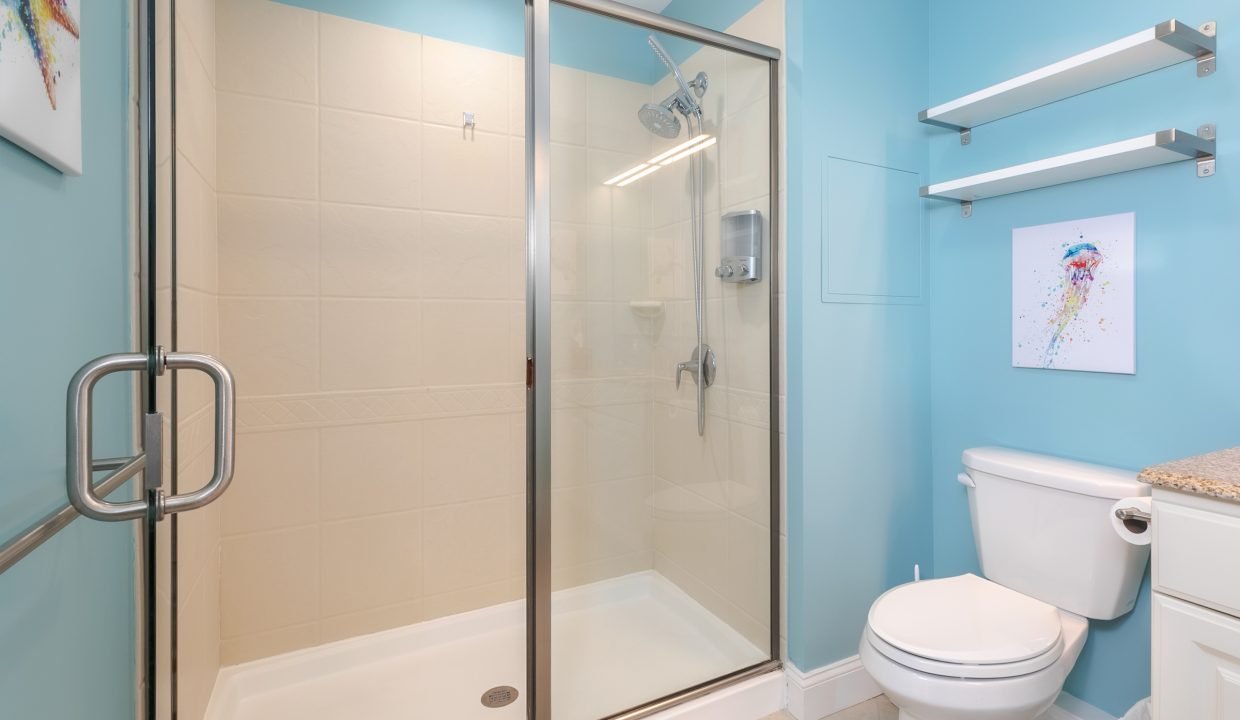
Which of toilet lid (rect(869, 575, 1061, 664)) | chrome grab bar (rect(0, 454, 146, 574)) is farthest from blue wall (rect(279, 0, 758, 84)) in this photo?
toilet lid (rect(869, 575, 1061, 664))

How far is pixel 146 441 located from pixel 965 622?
1713mm

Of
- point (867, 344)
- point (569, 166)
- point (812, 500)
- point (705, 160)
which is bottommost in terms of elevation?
point (812, 500)

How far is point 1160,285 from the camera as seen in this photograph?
1419 mm

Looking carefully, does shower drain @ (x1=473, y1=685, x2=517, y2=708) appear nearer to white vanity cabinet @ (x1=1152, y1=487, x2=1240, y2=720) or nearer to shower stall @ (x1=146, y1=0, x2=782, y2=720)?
shower stall @ (x1=146, y1=0, x2=782, y2=720)

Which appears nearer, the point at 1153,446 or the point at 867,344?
the point at 1153,446

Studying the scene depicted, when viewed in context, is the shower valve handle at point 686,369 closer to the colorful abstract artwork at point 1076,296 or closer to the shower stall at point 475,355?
the shower stall at point 475,355

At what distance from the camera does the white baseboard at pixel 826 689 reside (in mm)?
1722

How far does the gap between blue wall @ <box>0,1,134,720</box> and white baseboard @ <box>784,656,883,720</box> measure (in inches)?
66.1

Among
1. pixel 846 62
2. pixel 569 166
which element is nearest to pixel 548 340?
pixel 569 166

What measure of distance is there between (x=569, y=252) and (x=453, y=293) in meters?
0.82

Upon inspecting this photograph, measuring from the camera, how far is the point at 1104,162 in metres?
1.39

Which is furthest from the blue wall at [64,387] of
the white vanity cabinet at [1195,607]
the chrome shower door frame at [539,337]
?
the white vanity cabinet at [1195,607]

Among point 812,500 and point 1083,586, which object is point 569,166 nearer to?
point 812,500

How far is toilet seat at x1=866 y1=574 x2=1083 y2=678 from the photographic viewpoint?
48.6 inches
